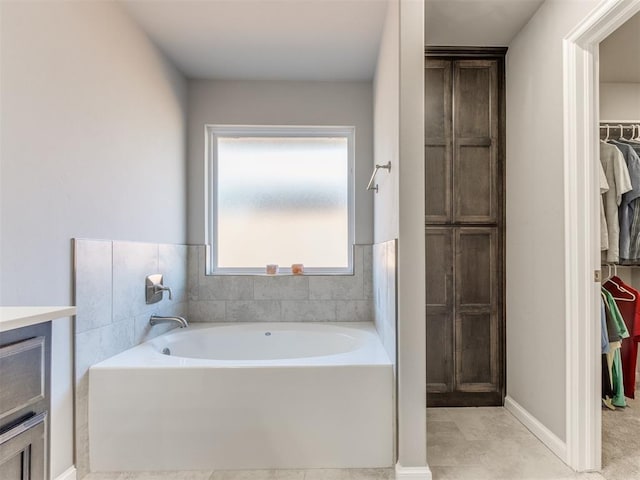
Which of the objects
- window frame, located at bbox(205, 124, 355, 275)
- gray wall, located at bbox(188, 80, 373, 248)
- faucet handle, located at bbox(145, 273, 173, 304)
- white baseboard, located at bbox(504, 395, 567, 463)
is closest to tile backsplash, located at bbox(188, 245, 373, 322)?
window frame, located at bbox(205, 124, 355, 275)

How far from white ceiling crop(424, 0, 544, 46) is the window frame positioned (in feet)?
3.31

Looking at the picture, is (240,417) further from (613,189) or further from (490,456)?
(613,189)

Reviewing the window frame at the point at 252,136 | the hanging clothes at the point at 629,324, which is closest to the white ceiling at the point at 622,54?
the hanging clothes at the point at 629,324

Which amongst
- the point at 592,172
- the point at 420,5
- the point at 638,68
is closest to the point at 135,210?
the point at 420,5

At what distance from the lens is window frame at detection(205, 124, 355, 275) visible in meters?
3.16

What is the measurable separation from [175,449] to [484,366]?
1976 millimetres

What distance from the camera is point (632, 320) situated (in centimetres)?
254

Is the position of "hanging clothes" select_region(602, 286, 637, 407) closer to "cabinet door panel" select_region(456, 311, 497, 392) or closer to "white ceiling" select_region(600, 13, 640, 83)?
"cabinet door panel" select_region(456, 311, 497, 392)

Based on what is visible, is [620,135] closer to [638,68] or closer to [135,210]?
[638,68]

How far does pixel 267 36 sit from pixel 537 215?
1.98 metres

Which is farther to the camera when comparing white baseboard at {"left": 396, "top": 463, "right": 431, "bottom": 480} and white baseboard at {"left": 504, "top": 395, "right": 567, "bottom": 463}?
white baseboard at {"left": 504, "top": 395, "right": 567, "bottom": 463}

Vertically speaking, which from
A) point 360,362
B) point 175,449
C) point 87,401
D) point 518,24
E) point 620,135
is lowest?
point 175,449

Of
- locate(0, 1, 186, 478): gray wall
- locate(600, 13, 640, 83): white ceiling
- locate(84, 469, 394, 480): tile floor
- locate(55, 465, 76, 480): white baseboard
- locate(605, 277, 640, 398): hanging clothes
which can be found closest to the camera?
locate(0, 1, 186, 478): gray wall

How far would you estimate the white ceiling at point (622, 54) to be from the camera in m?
2.27
